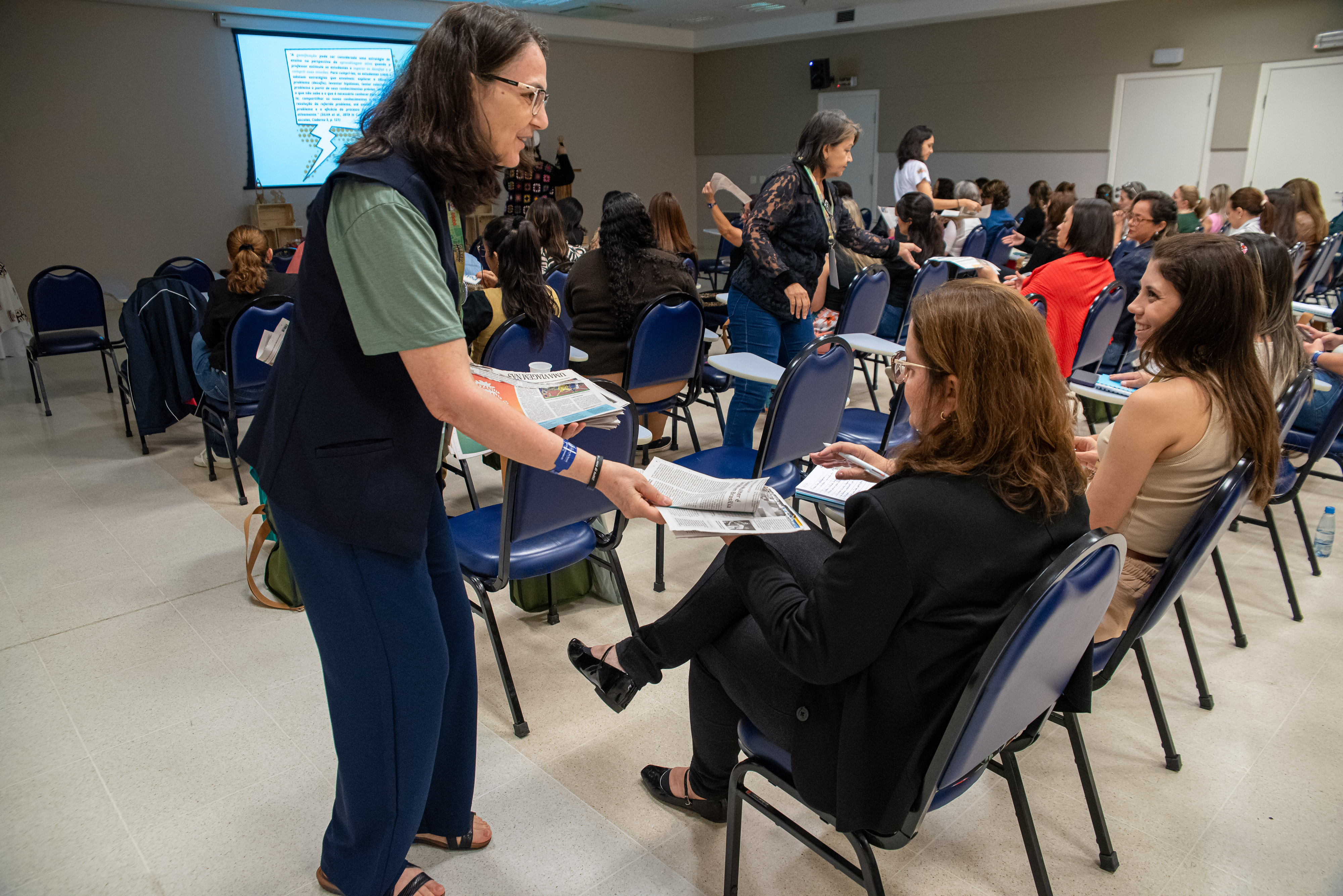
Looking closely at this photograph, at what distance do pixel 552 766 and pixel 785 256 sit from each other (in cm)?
247

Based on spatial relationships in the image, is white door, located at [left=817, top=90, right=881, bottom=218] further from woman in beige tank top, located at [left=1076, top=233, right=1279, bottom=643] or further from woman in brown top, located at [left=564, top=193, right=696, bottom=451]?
woman in beige tank top, located at [left=1076, top=233, right=1279, bottom=643]

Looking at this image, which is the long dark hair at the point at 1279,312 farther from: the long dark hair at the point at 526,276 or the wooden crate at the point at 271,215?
the wooden crate at the point at 271,215

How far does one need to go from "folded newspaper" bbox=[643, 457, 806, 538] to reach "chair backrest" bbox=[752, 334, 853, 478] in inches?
35.9

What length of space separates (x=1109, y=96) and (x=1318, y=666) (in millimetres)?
9188

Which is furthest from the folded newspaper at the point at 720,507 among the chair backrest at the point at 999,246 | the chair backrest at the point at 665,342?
the chair backrest at the point at 999,246

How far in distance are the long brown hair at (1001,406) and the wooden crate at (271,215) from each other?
9.82m

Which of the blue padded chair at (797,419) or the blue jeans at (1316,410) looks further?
the blue jeans at (1316,410)

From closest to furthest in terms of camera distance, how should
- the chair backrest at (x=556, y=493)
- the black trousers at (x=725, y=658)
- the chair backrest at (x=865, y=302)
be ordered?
the black trousers at (x=725, y=658)
the chair backrest at (x=556, y=493)
the chair backrest at (x=865, y=302)

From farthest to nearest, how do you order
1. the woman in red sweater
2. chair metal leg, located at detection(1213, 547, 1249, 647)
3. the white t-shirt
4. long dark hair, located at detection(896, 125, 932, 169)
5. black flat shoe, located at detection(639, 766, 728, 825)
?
long dark hair, located at detection(896, 125, 932, 169)
the white t-shirt
the woman in red sweater
chair metal leg, located at detection(1213, 547, 1249, 647)
black flat shoe, located at detection(639, 766, 728, 825)

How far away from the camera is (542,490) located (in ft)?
6.64

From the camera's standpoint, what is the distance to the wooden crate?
9.41m

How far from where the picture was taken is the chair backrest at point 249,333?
3436 mm

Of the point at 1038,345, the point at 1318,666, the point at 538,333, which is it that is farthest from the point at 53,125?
the point at 1318,666

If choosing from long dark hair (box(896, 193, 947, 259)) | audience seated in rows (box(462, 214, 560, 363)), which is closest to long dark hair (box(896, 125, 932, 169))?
long dark hair (box(896, 193, 947, 259))
